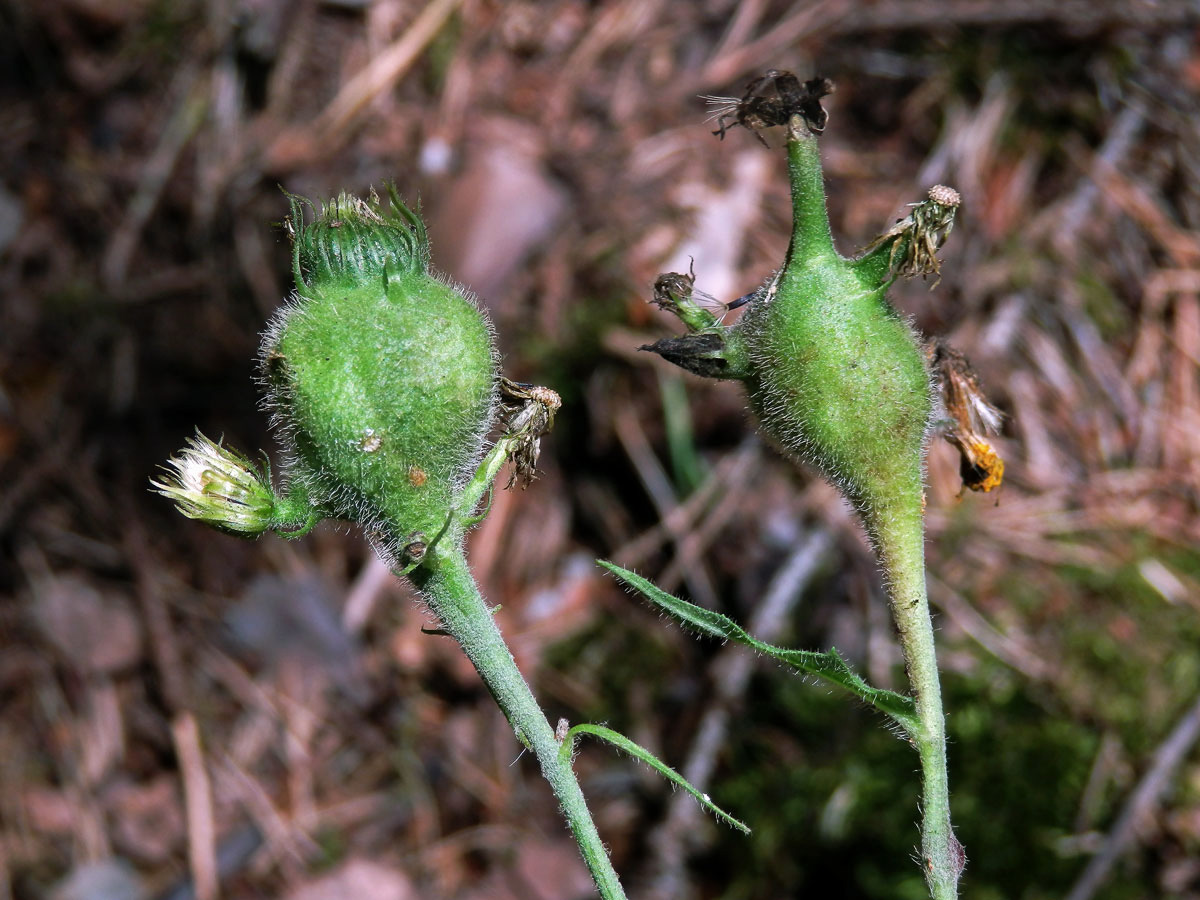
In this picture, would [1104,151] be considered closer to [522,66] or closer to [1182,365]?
[1182,365]

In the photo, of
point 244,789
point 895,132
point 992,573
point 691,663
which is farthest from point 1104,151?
point 244,789

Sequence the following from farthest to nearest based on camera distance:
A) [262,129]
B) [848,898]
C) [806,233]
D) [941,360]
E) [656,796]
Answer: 1. [262,129]
2. [656,796]
3. [848,898]
4. [941,360]
5. [806,233]

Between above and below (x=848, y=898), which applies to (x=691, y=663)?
above

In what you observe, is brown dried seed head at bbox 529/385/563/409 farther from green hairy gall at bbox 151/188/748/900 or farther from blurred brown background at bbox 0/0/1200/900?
blurred brown background at bbox 0/0/1200/900

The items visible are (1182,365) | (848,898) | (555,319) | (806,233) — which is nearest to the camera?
(806,233)

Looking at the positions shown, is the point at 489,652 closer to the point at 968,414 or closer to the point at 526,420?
the point at 526,420

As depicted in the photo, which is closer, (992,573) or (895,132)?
(992,573)

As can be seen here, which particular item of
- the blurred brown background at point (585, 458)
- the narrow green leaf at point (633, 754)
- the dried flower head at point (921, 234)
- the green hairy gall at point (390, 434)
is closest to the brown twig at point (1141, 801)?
the blurred brown background at point (585, 458)

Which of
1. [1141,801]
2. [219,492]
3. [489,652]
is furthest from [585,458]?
[219,492]
